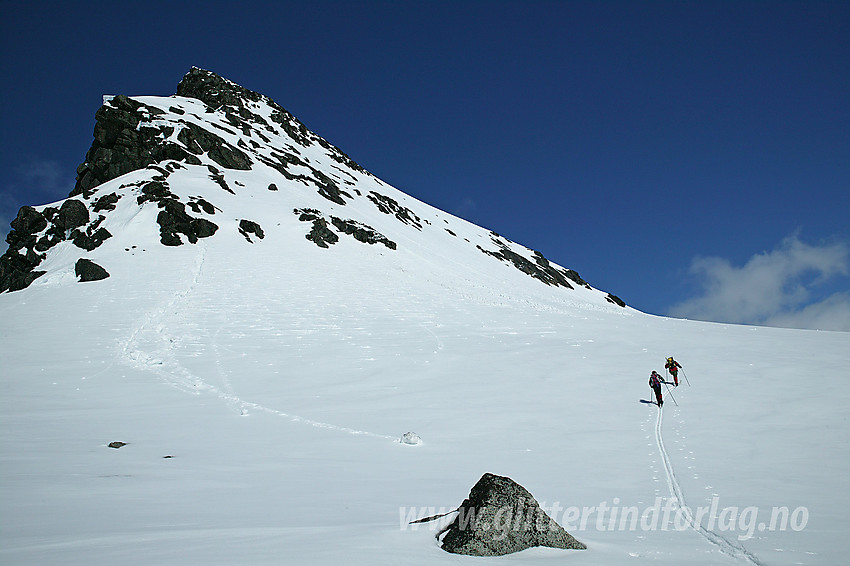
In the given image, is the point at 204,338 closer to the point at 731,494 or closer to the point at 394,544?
the point at 394,544

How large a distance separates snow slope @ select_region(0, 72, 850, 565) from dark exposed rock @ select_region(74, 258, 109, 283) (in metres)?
2.14

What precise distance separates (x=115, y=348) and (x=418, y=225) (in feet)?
203

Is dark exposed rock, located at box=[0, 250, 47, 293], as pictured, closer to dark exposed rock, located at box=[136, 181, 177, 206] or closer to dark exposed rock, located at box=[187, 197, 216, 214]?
dark exposed rock, located at box=[136, 181, 177, 206]

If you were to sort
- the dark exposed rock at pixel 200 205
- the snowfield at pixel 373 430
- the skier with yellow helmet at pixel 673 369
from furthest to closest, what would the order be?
1. the dark exposed rock at pixel 200 205
2. the skier with yellow helmet at pixel 673 369
3. the snowfield at pixel 373 430

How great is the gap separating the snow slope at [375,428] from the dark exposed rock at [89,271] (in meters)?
2.14

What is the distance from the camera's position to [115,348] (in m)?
19.9

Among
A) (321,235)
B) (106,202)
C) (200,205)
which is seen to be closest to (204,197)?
(200,205)

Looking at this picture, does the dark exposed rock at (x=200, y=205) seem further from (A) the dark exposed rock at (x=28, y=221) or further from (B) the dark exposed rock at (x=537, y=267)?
(B) the dark exposed rock at (x=537, y=267)

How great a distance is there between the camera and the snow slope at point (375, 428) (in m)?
5.08

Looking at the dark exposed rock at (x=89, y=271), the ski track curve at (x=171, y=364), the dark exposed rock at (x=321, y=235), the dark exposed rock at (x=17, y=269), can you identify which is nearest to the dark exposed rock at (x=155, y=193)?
the dark exposed rock at (x=17, y=269)

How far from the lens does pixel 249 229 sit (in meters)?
47.4

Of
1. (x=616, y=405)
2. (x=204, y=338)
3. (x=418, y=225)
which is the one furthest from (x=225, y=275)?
(x=418, y=225)

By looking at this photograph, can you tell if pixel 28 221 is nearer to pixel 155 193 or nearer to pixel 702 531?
pixel 155 193

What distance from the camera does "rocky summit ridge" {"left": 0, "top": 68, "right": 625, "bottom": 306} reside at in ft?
136
